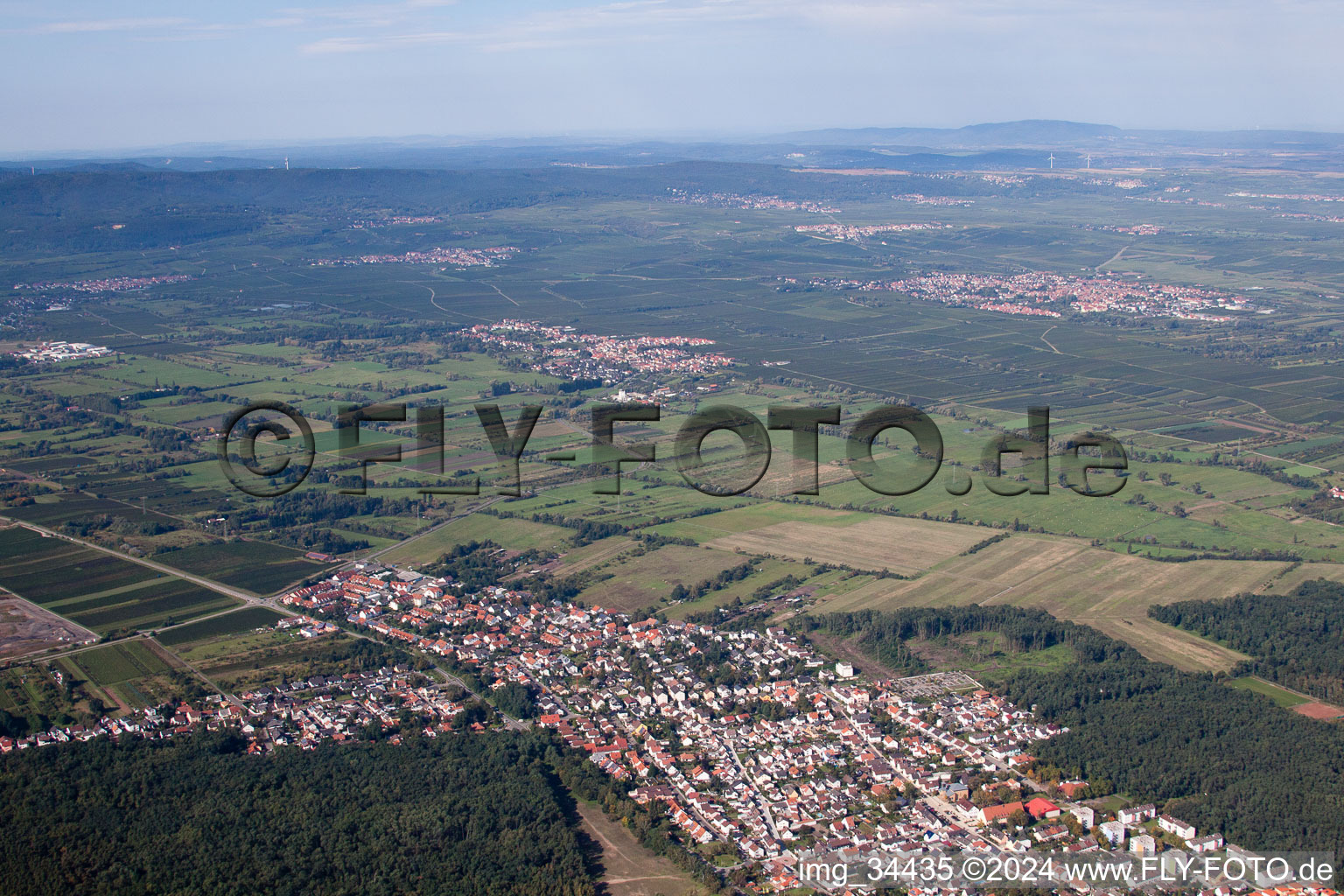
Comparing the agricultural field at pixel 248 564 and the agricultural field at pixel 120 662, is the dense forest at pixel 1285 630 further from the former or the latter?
the agricultural field at pixel 120 662

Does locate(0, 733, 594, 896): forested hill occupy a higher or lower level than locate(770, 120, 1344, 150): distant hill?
lower

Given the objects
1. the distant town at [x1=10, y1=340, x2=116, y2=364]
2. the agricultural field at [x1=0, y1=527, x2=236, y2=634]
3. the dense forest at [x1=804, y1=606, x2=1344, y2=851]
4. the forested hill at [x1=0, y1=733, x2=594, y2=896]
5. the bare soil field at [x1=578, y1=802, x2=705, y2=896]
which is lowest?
the bare soil field at [x1=578, y1=802, x2=705, y2=896]

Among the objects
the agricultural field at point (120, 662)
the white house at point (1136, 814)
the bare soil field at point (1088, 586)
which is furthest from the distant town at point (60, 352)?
the white house at point (1136, 814)

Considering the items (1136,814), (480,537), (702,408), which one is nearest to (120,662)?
(480,537)

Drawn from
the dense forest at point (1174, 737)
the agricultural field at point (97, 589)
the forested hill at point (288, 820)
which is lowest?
the forested hill at point (288, 820)

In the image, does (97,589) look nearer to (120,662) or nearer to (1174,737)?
(120,662)

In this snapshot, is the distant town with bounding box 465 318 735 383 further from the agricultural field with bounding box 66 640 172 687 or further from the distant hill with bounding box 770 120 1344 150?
the distant hill with bounding box 770 120 1344 150

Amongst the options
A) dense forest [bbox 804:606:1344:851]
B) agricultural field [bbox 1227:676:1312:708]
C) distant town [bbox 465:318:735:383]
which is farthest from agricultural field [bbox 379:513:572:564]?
distant town [bbox 465:318:735:383]

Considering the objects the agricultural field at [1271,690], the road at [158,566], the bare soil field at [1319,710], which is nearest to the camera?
the bare soil field at [1319,710]
